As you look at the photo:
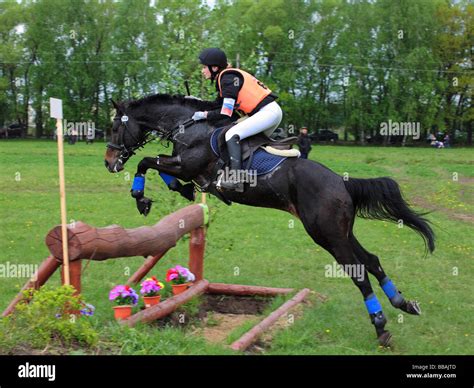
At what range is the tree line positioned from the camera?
5094 cm

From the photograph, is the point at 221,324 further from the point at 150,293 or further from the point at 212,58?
the point at 212,58

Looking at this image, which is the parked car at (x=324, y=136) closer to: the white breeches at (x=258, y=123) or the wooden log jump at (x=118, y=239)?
the wooden log jump at (x=118, y=239)

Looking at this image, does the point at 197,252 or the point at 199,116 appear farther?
the point at 197,252

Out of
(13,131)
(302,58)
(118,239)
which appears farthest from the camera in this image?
(302,58)

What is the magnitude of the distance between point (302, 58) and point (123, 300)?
51.2 m

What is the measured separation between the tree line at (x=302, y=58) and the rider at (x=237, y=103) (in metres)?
43.3

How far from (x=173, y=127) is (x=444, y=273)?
521 cm

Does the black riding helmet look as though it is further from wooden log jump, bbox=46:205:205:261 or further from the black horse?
wooden log jump, bbox=46:205:205:261

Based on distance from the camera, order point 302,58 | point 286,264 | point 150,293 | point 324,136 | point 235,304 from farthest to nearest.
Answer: point 324,136
point 302,58
point 286,264
point 235,304
point 150,293

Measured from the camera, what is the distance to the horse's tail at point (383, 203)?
21.6 ft

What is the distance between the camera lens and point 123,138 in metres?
6.78

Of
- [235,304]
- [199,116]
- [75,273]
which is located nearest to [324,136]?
[235,304]

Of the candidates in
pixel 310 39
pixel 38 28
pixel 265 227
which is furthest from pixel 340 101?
pixel 265 227

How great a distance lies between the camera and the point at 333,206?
243 inches
